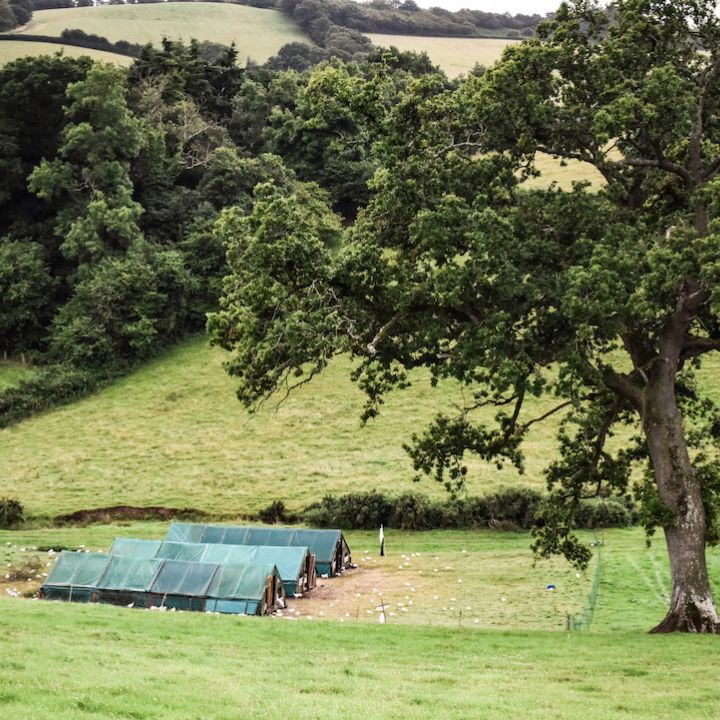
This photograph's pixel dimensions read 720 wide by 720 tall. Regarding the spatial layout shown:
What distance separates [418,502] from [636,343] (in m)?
26.1

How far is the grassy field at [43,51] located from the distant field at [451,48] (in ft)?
158

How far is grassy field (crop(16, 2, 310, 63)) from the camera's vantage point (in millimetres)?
155250

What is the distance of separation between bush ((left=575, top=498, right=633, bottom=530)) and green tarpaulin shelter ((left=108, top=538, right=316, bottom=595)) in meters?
18.1

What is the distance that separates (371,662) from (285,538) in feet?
66.3

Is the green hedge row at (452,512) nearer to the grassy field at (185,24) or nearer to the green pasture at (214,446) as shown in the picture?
the green pasture at (214,446)

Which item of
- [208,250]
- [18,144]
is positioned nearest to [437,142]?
[208,250]

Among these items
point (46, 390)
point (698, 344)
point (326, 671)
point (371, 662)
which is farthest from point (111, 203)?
point (326, 671)

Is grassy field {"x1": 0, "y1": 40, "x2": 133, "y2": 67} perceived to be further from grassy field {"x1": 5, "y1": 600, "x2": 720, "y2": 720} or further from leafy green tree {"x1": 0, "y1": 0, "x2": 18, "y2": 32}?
grassy field {"x1": 5, "y1": 600, "x2": 720, "y2": 720}

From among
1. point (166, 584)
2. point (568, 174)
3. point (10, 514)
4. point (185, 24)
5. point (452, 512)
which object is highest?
point (185, 24)

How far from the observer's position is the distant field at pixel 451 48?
15819 centimetres

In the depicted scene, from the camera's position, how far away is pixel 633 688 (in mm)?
17672

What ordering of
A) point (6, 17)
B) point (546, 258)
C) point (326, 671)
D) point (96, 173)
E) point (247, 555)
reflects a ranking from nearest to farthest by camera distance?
point (326, 671), point (546, 258), point (247, 555), point (96, 173), point (6, 17)

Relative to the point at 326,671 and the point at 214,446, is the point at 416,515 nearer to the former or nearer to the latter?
the point at 214,446

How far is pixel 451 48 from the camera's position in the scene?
172 m
